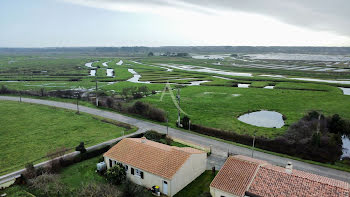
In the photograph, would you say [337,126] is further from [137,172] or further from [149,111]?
[137,172]

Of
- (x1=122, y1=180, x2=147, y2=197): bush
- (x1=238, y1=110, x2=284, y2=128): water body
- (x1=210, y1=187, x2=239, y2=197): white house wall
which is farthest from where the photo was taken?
(x1=238, y1=110, x2=284, y2=128): water body

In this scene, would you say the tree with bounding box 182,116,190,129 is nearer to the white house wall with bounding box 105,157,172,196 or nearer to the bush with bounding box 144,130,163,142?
the bush with bounding box 144,130,163,142

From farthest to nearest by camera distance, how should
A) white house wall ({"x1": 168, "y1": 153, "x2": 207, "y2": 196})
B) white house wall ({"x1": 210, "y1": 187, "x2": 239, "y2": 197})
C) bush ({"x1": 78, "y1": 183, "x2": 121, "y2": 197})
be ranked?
white house wall ({"x1": 168, "y1": 153, "x2": 207, "y2": 196}) → bush ({"x1": 78, "y1": 183, "x2": 121, "y2": 197}) → white house wall ({"x1": 210, "y1": 187, "x2": 239, "y2": 197})

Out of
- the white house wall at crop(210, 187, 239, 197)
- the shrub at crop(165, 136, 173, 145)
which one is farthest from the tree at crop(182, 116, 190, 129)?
the white house wall at crop(210, 187, 239, 197)

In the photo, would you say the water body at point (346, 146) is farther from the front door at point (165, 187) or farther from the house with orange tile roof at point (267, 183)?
the front door at point (165, 187)

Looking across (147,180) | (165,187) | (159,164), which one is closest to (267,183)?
(165,187)

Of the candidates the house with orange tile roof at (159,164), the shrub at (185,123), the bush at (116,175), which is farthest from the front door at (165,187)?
the shrub at (185,123)
